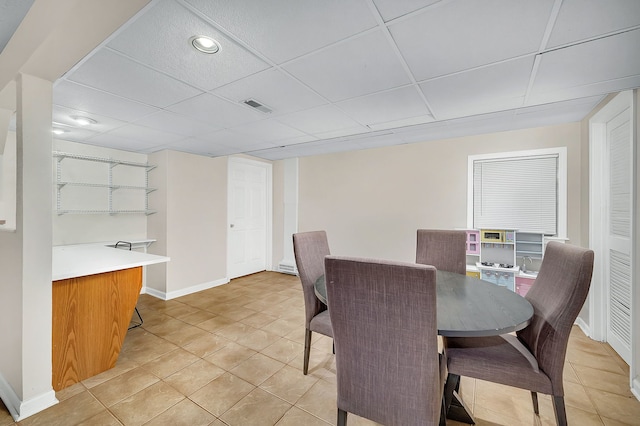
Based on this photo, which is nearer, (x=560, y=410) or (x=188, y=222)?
(x=560, y=410)

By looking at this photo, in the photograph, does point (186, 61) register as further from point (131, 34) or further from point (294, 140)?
point (294, 140)

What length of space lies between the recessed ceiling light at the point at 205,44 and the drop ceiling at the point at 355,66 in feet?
0.13

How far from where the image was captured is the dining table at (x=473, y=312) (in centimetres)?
123

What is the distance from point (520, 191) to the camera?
11.0ft

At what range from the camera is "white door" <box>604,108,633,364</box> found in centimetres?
221

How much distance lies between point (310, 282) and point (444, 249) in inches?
53.9

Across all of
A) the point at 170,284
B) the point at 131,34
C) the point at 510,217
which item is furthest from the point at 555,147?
the point at 170,284

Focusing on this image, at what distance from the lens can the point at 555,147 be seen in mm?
3145

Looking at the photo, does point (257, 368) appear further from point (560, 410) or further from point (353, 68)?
point (353, 68)

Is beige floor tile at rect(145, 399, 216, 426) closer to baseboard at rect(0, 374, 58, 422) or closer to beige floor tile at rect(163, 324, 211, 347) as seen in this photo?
baseboard at rect(0, 374, 58, 422)

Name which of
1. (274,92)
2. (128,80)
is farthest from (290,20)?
(128,80)

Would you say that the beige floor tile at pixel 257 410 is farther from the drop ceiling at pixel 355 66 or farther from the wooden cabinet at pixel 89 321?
the drop ceiling at pixel 355 66

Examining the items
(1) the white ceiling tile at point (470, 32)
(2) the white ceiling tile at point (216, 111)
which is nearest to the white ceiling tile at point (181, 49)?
(2) the white ceiling tile at point (216, 111)

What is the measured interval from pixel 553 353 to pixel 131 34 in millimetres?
2732
